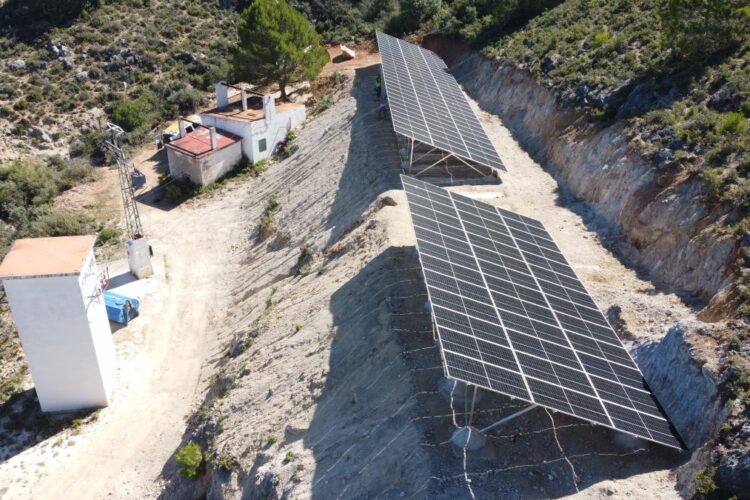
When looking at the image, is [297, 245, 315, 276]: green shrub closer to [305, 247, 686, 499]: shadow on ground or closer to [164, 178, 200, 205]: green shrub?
[305, 247, 686, 499]: shadow on ground

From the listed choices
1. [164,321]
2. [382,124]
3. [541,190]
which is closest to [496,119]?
[382,124]

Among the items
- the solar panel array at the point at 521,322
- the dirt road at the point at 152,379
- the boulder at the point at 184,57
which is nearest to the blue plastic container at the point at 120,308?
the dirt road at the point at 152,379

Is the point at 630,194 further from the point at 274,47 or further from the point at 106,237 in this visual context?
the point at 274,47

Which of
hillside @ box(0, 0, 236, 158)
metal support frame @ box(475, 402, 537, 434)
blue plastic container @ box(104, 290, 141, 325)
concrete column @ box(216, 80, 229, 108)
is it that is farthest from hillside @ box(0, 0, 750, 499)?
concrete column @ box(216, 80, 229, 108)

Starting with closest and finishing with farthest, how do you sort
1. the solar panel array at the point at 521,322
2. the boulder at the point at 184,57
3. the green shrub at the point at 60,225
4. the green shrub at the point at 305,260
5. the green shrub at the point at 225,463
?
1. the solar panel array at the point at 521,322
2. the green shrub at the point at 225,463
3. the green shrub at the point at 305,260
4. the green shrub at the point at 60,225
5. the boulder at the point at 184,57

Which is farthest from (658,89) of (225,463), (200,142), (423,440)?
(200,142)

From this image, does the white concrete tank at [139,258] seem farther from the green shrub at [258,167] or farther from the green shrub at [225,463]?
the green shrub at [225,463]
